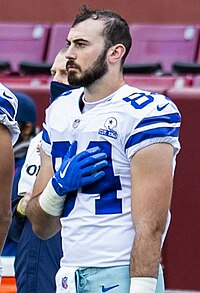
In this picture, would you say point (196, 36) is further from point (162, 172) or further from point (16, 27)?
point (162, 172)

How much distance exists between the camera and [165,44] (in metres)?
8.32

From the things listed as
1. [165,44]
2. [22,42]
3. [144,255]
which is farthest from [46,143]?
[22,42]

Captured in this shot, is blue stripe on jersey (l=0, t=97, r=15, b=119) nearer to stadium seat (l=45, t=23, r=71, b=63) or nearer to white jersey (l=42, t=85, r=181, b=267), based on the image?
white jersey (l=42, t=85, r=181, b=267)

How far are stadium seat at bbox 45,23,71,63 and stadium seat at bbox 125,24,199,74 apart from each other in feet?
1.97

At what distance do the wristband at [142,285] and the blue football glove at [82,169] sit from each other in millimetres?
339

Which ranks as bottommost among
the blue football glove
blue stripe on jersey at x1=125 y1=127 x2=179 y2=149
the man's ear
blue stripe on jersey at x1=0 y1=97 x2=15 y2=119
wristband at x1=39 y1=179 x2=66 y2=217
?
wristband at x1=39 y1=179 x2=66 y2=217

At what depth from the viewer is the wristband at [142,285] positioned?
117 inches

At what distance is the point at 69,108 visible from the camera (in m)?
3.34

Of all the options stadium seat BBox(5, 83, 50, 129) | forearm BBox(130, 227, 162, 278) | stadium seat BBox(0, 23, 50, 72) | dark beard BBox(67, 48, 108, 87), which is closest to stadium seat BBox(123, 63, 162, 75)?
stadium seat BBox(5, 83, 50, 129)

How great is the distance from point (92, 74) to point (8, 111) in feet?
1.63

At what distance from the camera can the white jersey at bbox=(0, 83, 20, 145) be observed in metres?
3.59

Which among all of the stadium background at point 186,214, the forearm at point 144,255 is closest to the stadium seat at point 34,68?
the stadium background at point 186,214

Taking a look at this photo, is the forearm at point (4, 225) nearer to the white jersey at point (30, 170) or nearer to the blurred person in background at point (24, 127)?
the white jersey at point (30, 170)

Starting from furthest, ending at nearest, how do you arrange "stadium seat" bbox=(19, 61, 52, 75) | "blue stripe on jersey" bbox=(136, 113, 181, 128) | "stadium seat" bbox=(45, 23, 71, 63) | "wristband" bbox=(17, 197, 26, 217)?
"stadium seat" bbox=(45, 23, 71, 63) < "stadium seat" bbox=(19, 61, 52, 75) < "wristband" bbox=(17, 197, 26, 217) < "blue stripe on jersey" bbox=(136, 113, 181, 128)
